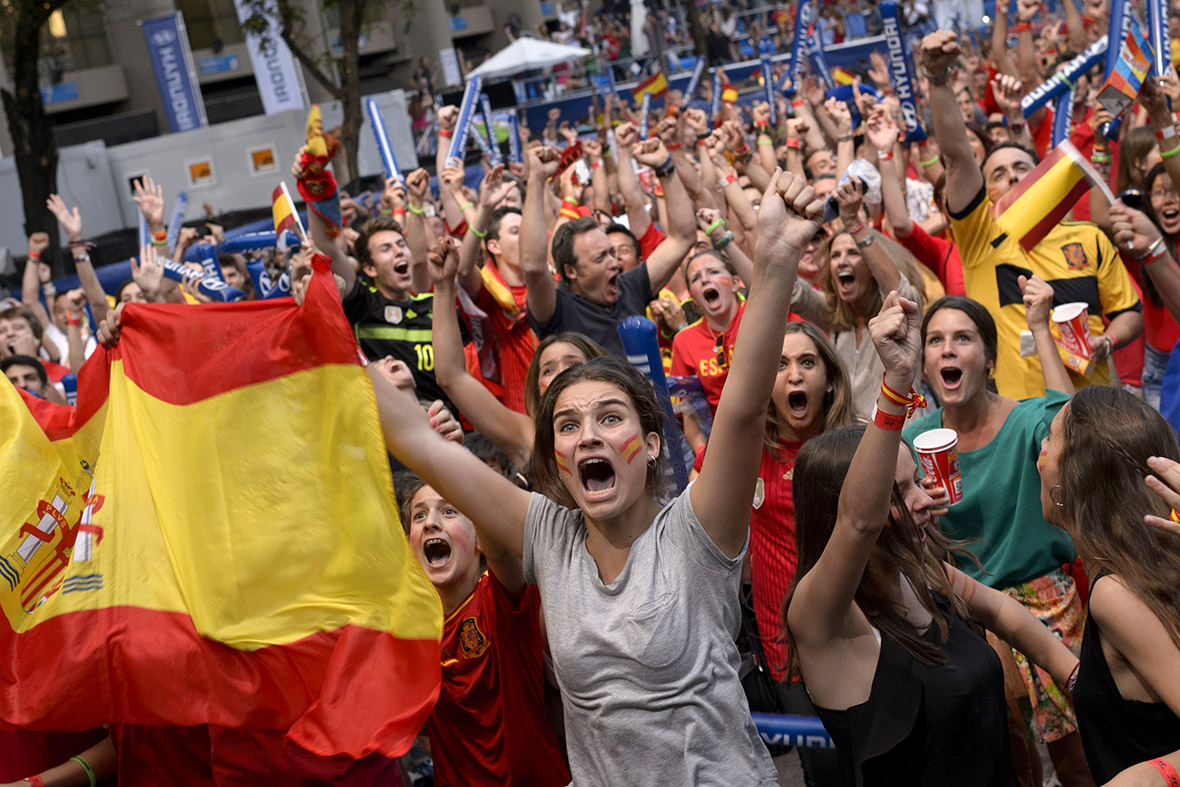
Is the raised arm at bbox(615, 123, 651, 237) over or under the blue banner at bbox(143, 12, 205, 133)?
under

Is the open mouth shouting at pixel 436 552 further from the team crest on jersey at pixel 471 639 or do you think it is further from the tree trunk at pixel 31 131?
the tree trunk at pixel 31 131

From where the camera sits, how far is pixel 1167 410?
4039 mm

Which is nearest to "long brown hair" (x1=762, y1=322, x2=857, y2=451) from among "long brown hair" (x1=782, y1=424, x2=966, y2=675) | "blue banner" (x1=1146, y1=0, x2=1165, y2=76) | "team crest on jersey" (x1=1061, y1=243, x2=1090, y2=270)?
"long brown hair" (x1=782, y1=424, x2=966, y2=675)

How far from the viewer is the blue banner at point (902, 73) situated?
7.36 meters

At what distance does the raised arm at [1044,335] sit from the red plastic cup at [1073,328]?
A: 4cm

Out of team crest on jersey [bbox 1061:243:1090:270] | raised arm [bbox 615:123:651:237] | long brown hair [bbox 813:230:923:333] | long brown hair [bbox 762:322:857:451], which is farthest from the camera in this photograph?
raised arm [bbox 615:123:651:237]

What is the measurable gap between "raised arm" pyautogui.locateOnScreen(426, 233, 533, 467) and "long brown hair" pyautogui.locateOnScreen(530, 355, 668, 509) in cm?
119

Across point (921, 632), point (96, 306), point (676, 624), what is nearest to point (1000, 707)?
point (921, 632)

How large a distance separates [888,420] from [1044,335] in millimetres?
1822

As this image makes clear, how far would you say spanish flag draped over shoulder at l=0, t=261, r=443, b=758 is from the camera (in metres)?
2.81

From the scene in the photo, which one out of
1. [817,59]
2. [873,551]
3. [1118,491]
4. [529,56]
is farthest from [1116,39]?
[529,56]

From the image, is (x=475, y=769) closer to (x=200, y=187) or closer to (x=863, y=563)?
(x=863, y=563)

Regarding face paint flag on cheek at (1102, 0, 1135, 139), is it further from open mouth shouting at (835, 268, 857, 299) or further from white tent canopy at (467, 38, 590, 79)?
white tent canopy at (467, 38, 590, 79)

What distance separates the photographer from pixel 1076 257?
4844 millimetres
